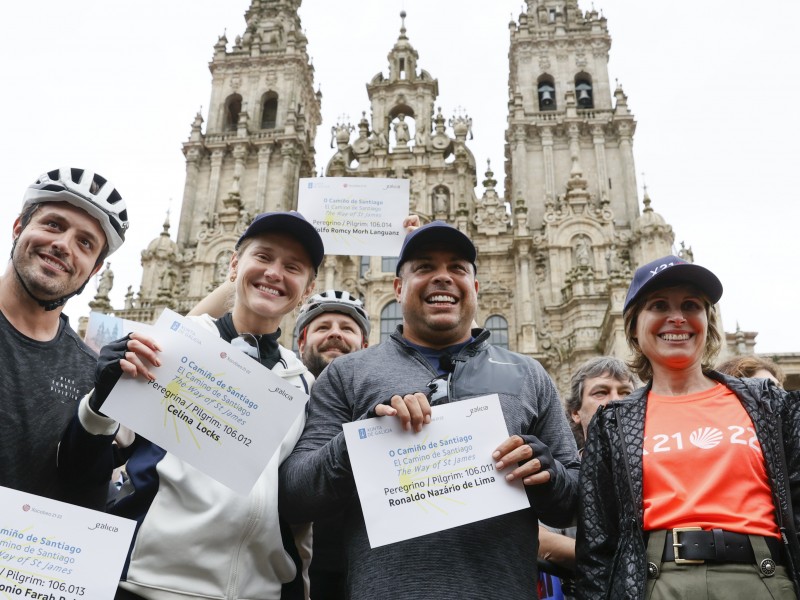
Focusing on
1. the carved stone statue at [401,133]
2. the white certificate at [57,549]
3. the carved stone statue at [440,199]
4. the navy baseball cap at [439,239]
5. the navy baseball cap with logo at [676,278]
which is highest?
the carved stone statue at [401,133]

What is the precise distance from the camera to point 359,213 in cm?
542

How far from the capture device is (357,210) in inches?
214

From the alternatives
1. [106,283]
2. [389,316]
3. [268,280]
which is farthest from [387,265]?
[268,280]

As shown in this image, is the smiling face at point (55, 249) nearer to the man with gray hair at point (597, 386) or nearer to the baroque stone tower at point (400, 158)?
the man with gray hair at point (597, 386)

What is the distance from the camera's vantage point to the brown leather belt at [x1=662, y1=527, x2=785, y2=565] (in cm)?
258

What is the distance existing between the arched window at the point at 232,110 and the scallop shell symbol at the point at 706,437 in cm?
3424

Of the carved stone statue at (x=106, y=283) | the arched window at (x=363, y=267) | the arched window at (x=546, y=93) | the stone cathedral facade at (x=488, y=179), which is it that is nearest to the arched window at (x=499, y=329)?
the stone cathedral facade at (x=488, y=179)

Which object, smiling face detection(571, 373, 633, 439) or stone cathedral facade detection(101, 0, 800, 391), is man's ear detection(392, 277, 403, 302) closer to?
smiling face detection(571, 373, 633, 439)

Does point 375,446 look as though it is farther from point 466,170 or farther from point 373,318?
point 466,170

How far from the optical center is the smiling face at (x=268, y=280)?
352 cm

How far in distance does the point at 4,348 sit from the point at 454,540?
2.49m

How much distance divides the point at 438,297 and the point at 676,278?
4.06ft

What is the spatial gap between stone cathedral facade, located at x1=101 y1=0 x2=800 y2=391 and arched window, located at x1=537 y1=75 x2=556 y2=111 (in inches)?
2.8

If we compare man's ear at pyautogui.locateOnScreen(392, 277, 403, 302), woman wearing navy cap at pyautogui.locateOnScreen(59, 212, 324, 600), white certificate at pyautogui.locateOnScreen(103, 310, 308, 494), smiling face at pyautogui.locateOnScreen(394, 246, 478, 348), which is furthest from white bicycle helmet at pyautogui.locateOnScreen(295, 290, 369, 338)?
white certificate at pyautogui.locateOnScreen(103, 310, 308, 494)
